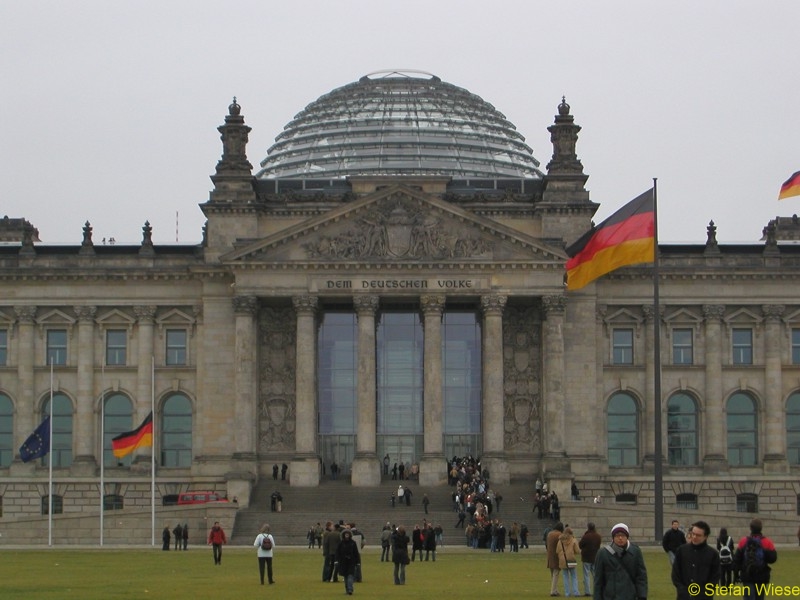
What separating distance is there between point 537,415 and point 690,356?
32.6ft

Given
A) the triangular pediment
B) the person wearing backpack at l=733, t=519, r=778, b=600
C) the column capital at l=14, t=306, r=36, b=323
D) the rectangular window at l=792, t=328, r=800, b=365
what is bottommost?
the person wearing backpack at l=733, t=519, r=778, b=600

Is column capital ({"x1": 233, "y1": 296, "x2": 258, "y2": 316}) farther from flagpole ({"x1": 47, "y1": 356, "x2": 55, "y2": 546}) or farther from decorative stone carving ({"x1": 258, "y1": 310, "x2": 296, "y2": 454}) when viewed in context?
flagpole ({"x1": 47, "y1": 356, "x2": 55, "y2": 546})

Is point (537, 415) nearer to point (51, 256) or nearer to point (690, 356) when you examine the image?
point (690, 356)

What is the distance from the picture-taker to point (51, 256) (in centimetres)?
10412

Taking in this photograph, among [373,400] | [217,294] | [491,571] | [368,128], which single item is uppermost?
[368,128]

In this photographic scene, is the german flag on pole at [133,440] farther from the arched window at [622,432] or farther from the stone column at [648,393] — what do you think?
the stone column at [648,393]

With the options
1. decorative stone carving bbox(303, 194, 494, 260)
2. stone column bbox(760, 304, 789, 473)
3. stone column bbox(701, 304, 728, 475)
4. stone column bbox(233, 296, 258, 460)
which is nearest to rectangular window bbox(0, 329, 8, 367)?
stone column bbox(233, 296, 258, 460)

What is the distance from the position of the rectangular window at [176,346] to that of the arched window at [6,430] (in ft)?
32.0

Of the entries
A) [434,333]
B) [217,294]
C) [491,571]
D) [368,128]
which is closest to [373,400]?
[434,333]

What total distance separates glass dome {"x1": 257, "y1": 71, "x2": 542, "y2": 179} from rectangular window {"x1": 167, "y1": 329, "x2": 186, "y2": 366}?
18548mm

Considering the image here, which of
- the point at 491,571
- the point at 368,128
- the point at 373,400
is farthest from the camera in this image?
the point at 368,128

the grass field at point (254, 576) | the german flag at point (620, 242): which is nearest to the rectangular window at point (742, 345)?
the german flag at point (620, 242)

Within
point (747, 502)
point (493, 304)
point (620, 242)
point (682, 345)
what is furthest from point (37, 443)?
point (747, 502)

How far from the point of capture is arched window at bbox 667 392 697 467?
104312mm
